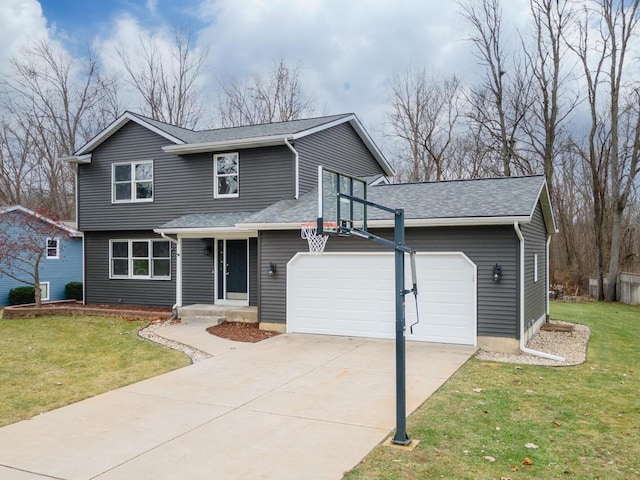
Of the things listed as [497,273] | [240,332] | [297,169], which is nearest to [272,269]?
[240,332]

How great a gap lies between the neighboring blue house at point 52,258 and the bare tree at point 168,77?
32.3ft

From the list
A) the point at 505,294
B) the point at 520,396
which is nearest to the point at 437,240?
the point at 505,294

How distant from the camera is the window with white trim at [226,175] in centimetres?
1478

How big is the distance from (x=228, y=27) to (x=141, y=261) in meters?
12.8

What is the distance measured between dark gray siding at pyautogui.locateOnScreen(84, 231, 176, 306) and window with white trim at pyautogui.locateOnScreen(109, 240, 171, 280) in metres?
0.17

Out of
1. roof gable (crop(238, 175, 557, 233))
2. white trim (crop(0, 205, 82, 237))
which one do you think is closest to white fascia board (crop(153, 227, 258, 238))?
roof gable (crop(238, 175, 557, 233))

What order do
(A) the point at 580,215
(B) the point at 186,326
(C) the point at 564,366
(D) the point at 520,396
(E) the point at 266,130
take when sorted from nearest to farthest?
(D) the point at 520,396, (C) the point at 564,366, (B) the point at 186,326, (E) the point at 266,130, (A) the point at 580,215

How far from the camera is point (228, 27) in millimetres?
23703

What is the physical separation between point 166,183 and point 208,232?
3275 mm

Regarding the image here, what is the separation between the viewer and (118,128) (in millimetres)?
16406

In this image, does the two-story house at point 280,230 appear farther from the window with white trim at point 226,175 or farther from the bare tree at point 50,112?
the bare tree at point 50,112

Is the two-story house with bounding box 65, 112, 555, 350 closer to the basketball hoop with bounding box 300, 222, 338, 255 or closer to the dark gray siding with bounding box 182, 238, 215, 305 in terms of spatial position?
the dark gray siding with bounding box 182, 238, 215, 305

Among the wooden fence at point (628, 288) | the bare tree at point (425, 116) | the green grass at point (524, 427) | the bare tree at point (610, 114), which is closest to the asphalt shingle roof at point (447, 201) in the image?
the green grass at point (524, 427)

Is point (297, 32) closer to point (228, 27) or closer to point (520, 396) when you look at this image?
point (228, 27)
